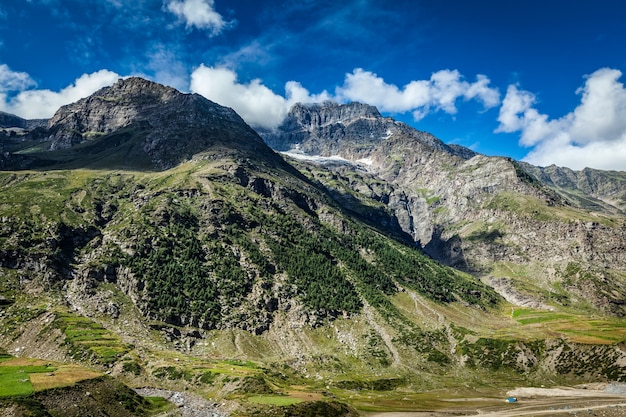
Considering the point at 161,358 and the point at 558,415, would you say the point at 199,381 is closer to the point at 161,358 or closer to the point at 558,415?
the point at 161,358

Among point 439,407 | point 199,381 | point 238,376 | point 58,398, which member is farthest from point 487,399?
point 58,398

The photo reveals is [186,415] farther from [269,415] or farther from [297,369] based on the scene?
[297,369]

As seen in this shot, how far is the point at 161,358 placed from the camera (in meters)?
151

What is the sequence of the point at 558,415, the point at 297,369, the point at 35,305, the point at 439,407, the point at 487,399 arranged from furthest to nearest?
the point at 297,369, the point at 35,305, the point at 487,399, the point at 439,407, the point at 558,415

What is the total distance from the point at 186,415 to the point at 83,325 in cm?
9142

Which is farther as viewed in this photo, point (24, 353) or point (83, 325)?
point (83, 325)

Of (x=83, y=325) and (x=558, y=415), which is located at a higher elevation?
(x=83, y=325)

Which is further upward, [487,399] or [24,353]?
[24,353]

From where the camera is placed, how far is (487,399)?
469 feet

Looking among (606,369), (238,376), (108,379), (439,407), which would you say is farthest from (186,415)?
(606,369)

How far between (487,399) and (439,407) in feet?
94.6

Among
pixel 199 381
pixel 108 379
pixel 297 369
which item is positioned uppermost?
pixel 108 379

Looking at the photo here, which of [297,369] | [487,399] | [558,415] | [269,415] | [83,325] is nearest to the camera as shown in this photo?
[269,415]

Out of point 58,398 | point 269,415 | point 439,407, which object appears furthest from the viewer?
point 439,407
